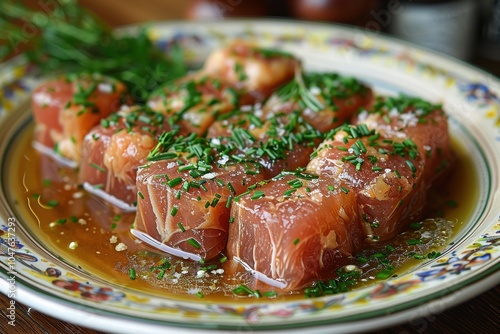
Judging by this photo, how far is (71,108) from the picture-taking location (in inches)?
115

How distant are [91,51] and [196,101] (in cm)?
112

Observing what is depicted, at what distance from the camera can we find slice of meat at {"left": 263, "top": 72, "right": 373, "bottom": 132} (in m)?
2.84

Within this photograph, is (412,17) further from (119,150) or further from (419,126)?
(119,150)

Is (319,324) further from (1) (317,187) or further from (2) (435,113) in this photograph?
(2) (435,113)

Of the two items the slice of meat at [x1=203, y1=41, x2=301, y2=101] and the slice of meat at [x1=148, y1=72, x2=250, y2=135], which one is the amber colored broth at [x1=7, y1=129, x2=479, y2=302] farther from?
the slice of meat at [x1=203, y1=41, x2=301, y2=101]

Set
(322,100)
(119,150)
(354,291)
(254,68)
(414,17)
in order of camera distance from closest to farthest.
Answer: (354,291) → (119,150) → (322,100) → (254,68) → (414,17)

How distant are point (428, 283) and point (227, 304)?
65 cm

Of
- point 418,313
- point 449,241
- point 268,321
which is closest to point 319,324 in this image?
point 268,321

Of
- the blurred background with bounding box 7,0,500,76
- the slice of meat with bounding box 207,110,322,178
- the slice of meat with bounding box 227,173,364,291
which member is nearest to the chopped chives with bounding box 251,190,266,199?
the slice of meat with bounding box 227,173,364,291

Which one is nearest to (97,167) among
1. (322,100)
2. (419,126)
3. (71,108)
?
(71,108)

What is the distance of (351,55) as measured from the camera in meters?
3.57

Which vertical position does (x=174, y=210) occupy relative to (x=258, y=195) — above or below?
below

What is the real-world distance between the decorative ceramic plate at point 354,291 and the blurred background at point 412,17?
472 millimetres

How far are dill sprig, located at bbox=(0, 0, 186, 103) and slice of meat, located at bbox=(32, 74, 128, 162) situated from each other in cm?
32
